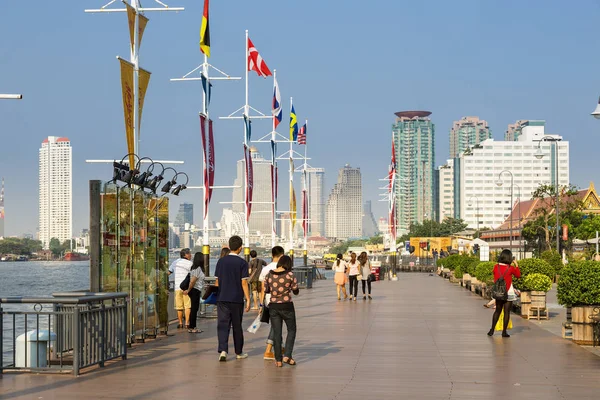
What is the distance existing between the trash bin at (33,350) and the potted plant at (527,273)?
14822 mm

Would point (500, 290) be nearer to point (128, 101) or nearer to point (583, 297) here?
point (583, 297)

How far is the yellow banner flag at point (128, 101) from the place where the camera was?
20359 millimetres

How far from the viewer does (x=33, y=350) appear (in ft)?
45.2

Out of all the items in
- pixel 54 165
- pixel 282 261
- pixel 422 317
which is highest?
pixel 54 165

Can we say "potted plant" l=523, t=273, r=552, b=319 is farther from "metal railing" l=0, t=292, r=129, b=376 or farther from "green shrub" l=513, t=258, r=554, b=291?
"metal railing" l=0, t=292, r=129, b=376

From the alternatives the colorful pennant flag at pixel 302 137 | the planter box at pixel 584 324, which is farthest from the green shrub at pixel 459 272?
the planter box at pixel 584 324

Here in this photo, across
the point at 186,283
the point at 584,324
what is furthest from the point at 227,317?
the point at 584,324

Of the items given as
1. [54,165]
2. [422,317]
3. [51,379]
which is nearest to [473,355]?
[51,379]

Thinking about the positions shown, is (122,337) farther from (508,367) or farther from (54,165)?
(54,165)

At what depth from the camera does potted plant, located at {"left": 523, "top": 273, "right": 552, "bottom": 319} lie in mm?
24719

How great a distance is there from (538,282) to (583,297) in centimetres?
660

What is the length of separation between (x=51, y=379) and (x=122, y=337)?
2147 mm

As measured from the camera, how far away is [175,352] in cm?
1645

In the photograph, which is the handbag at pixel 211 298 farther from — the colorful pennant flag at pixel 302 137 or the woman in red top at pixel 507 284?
the colorful pennant flag at pixel 302 137
